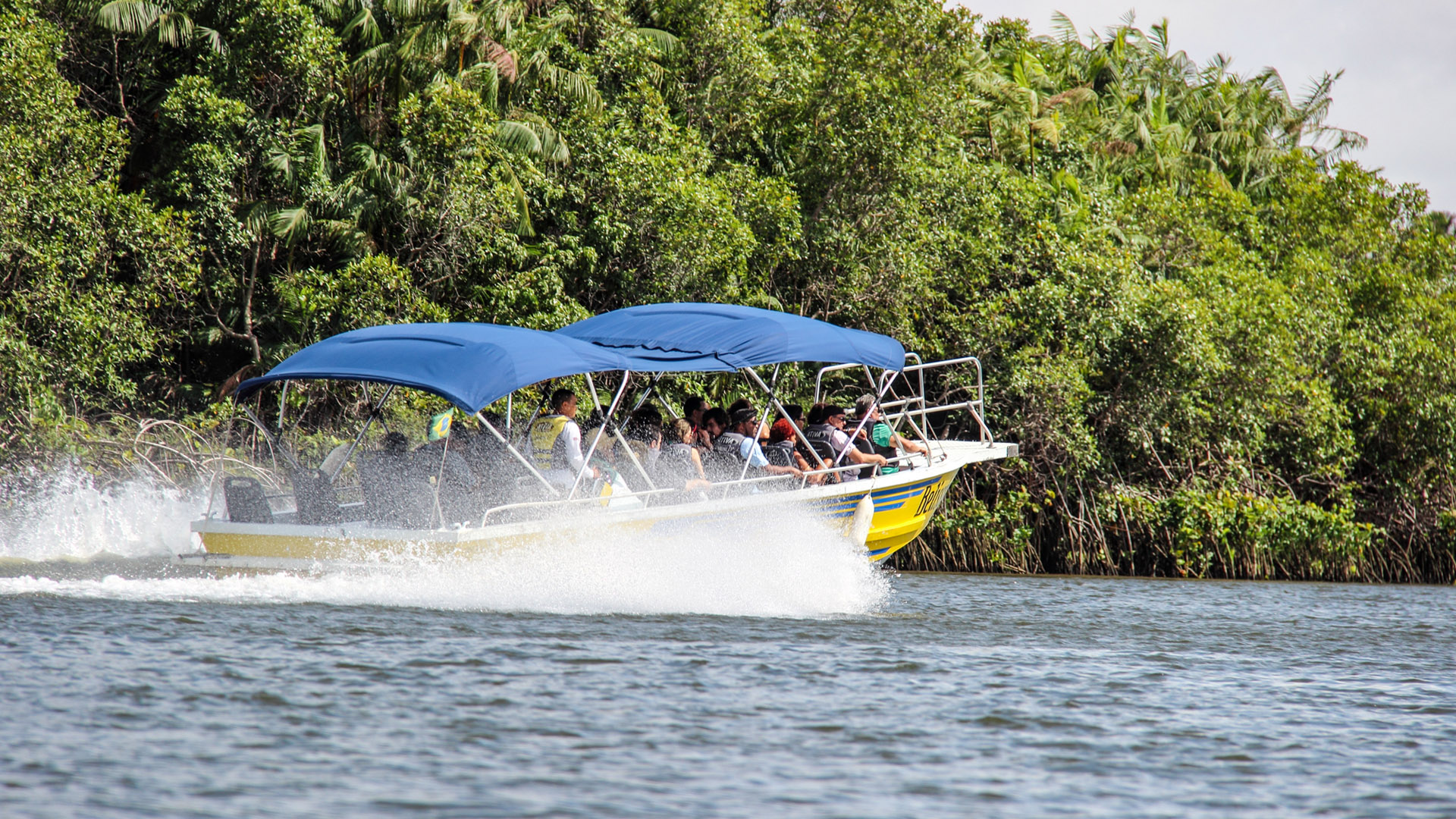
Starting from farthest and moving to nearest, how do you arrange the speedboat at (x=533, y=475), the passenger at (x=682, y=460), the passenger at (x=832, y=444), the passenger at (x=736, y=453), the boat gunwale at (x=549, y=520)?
the passenger at (x=832, y=444)
the passenger at (x=736, y=453)
the passenger at (x=682, y=460)
the speedboat at (x=533, y=475)
the boat gunwale at (x=549, y=520)

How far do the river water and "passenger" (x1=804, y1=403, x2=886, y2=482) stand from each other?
1317 millimetres

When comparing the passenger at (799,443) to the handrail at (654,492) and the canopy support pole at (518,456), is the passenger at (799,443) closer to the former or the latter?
the handrail at (654,492)

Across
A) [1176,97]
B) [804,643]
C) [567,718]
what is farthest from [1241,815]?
[1176,97]

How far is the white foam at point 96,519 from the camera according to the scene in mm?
15961

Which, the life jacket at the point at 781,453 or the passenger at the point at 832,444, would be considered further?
the passenger at the point at 832,444

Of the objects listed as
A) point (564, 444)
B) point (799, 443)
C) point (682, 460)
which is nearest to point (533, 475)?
point (564, 444)

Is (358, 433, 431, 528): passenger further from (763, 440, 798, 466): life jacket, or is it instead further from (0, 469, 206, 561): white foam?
(0, 469, 206, 561): white foam

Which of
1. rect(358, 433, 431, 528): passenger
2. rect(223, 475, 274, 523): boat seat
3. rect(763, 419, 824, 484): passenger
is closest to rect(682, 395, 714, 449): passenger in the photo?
rect(763, 419, 824, 484): passenger

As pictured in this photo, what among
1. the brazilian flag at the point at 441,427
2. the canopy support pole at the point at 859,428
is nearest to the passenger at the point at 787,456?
the canopy support pole at the point at 859,428

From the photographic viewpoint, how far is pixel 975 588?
1803cm

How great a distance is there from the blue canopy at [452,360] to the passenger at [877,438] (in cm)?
376

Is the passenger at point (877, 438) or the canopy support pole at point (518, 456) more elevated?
the passenger at point (877, 438)

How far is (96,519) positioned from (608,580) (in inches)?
323

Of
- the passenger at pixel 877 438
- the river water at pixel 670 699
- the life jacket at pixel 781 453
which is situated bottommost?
the river water at pixel 670 699
